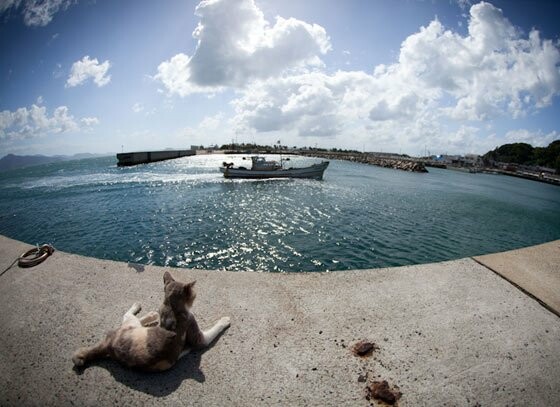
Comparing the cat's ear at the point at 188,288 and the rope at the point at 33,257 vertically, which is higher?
the cat's ear at the point at 188,288

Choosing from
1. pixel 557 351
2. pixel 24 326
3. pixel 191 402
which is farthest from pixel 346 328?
A: pixel 24 326

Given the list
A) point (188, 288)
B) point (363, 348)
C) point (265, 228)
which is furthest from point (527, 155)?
point (188, 288)

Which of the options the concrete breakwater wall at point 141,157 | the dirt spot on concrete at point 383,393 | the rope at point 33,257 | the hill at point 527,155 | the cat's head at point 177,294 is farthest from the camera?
the hill at point 527,155

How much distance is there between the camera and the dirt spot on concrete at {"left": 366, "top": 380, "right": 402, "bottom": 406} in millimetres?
3279

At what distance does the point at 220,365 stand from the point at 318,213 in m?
15.9

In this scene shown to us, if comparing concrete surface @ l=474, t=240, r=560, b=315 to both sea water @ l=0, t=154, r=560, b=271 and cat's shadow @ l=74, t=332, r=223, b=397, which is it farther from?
cat's shadow @ l=74, t=332, r=223, b=397

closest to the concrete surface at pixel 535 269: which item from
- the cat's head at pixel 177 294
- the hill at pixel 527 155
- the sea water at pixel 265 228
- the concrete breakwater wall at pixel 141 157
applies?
the sea water at pixel 265 228

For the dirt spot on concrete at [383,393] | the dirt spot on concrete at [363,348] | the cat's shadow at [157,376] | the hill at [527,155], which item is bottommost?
the cat's shadow at [157,376]

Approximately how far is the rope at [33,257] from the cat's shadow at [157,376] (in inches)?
175

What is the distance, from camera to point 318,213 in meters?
19.2

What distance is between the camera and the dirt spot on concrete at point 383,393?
10.8 ft

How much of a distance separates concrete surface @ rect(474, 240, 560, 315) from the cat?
6732 mm

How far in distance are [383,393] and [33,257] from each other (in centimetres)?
841

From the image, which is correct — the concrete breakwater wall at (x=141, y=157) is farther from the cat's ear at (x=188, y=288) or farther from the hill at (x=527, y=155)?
the hill at (x=527, y=155)
